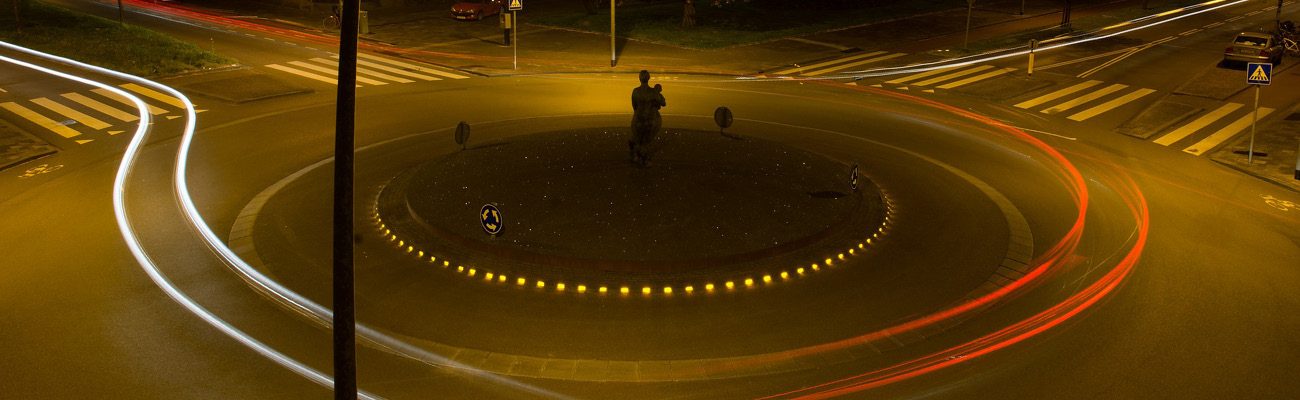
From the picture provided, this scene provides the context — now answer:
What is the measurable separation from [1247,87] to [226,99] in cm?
3263

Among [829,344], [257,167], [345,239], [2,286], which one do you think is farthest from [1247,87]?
[2,286]

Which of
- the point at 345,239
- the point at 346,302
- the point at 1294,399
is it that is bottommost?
the point at 1294,399

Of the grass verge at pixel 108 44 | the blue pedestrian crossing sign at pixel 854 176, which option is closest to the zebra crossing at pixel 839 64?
the blue pedestrian crossing sign at pixel 854 176

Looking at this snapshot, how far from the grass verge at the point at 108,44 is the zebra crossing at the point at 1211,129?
3099cm

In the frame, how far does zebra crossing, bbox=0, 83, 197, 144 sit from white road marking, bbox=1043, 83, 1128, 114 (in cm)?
2514

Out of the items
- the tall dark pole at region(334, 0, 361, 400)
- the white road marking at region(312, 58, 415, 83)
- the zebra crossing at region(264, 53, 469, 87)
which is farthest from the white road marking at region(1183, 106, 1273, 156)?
the white road marking at region(312, 58, 415, 83)

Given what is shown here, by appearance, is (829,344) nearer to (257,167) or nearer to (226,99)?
(257,167)

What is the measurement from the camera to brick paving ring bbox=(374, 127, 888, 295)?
14188 millimetres

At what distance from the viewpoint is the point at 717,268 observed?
14312 millimetres

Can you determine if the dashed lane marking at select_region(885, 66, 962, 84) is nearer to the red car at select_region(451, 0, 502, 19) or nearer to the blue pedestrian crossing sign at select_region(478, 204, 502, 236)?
the blue pedestrian crossing sign at select_region(478, 204, 502, 236)

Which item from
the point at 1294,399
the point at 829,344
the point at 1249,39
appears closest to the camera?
the point at 1294,399

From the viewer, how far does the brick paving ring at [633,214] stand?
14188mm

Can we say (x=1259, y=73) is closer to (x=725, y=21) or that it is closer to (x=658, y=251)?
(x=658, y=251)

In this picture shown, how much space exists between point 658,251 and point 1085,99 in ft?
66.8
